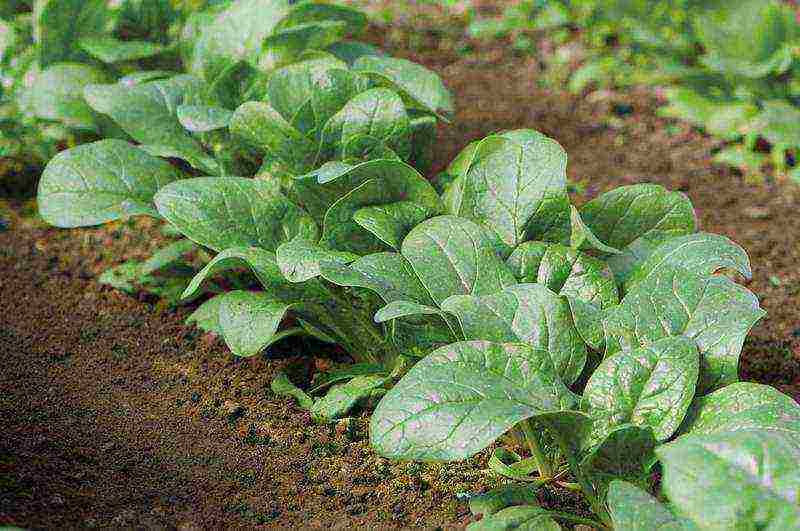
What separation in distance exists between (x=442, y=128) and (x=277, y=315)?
1.97 metres

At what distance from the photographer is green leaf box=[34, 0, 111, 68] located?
3771 mm

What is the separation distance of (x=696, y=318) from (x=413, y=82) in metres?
1.27

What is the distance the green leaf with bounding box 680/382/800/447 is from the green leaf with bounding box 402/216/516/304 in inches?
22.2

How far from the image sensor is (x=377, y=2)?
5.69 m

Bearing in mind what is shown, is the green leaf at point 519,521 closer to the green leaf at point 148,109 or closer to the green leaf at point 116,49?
the green leaf at point 148,109

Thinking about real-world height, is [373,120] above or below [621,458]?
above

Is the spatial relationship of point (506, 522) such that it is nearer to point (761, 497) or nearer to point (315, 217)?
point (761, 497)

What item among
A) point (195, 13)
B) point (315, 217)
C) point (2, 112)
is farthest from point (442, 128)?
Answer: point (2, 112)

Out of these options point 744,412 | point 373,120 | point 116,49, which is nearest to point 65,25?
point 116,49

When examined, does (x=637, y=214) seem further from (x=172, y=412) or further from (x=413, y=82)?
(x=172, y=412)

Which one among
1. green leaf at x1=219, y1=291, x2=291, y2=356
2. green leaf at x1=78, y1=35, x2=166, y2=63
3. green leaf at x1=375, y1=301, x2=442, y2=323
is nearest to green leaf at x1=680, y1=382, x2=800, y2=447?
green leaf at x1=375, y1=301, x2=442, y2=323

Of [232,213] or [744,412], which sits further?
[232,213]

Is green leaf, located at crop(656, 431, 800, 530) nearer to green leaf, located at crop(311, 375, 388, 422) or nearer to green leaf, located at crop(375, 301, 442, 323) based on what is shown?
green leaf, located at crop(375, 301, 442, 323)

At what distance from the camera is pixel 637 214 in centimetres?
277
